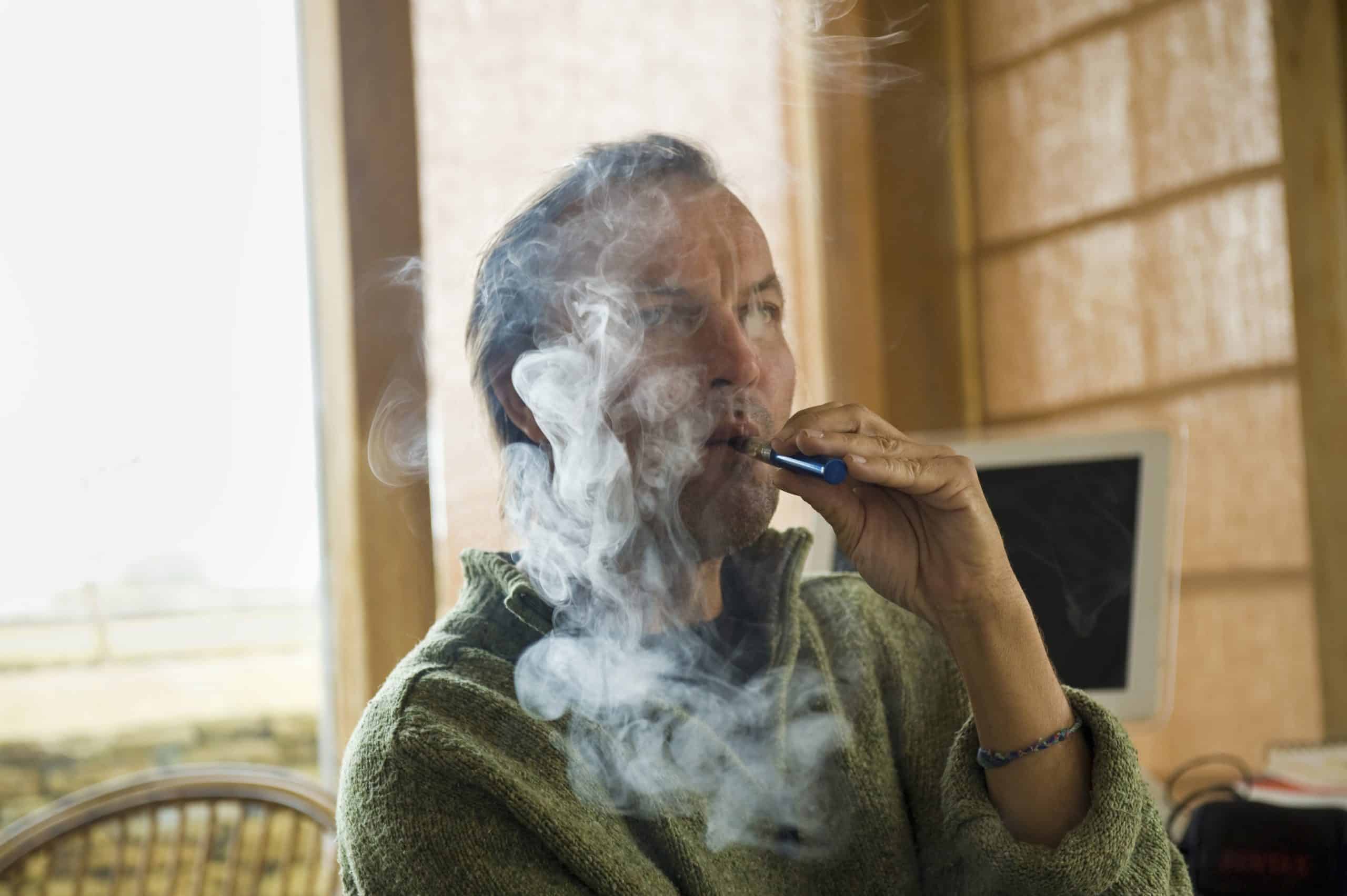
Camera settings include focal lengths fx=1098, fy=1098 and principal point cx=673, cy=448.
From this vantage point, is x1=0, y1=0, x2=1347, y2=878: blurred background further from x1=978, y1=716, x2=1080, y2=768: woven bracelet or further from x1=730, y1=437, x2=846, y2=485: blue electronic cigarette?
x1=978, y1=716, x2=1080, y2=768: woven bracelet

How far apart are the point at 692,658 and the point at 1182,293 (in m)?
1.32

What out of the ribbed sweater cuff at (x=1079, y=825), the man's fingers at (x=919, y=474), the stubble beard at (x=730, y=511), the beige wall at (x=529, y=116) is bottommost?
the ribbed sweater cuff at (x=1079, y=825)

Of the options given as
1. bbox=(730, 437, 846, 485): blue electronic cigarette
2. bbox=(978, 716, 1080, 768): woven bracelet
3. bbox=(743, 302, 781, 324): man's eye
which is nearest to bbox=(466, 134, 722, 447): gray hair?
bbox=(743, 302, 781, 324): man's eye

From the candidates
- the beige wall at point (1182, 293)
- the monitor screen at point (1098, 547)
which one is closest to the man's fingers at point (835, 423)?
the monitor screen at point (1098, 547)

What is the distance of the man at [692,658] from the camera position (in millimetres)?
757

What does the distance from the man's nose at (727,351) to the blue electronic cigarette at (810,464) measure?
6 centimetres

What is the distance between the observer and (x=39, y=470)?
57.6 inches

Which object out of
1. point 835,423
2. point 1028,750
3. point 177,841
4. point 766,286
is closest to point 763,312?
point 766,286

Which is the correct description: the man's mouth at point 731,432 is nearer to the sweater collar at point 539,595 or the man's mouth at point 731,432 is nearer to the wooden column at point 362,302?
the sweater collar at point 539,595

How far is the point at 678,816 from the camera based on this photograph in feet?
2.67

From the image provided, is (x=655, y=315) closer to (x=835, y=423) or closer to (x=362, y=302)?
(x=835, y=423)

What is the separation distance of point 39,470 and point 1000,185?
148cm

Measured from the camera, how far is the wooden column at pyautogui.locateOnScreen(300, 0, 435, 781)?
111cm

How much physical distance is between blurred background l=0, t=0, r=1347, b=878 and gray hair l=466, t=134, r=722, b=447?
1.4 inches
